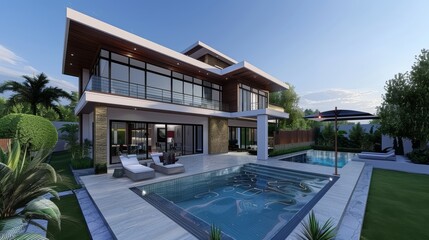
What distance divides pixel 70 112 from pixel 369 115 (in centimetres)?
4289

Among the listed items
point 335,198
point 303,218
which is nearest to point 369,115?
point 335,198

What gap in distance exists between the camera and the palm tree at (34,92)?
1639cm

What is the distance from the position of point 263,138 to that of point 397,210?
29.0 feet

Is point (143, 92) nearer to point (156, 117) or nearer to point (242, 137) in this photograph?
point (156, 117)

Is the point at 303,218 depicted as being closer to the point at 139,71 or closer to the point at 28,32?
the point at 139,71

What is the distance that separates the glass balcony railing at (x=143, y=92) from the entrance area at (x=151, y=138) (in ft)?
7.16

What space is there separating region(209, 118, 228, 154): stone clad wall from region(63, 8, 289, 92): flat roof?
4.25 metres

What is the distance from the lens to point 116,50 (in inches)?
436

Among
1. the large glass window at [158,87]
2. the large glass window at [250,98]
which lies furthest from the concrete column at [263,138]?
the large glass window at [158,87]

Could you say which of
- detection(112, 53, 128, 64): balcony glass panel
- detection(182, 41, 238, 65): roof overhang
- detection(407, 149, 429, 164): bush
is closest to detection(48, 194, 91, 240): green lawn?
detection(112, 53, 128, 64): balcony glass panel

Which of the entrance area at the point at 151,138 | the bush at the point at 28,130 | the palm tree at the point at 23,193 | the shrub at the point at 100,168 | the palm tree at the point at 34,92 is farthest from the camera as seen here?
the palm tree at the point at 34,92

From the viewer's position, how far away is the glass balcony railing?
9966 mm

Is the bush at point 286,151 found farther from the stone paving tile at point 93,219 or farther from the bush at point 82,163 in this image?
the bush at point 82,163

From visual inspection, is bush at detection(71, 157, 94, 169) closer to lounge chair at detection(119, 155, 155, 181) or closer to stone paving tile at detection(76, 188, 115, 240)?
lounge chair at detection(119, 155, 155, 181)
